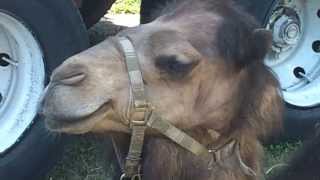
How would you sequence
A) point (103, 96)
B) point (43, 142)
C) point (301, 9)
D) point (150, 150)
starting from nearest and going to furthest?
point (103, 96) → point (150, 150) → point (43, 142) → point (301, 9)

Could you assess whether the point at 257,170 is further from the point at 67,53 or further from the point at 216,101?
the point at 67,53

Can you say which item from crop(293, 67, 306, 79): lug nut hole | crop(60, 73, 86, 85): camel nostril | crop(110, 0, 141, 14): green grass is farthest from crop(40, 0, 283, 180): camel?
crop(110, 0, 141, 14): green grass

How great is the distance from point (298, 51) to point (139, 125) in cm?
338

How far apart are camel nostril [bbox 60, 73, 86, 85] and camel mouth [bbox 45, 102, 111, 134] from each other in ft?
0.44

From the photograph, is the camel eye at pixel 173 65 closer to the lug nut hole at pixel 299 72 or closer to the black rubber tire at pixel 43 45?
the black rubber tire at pixel 43 45

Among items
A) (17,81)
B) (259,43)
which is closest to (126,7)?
(17,81)

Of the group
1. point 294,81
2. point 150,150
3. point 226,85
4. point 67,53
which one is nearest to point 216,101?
point 226,85

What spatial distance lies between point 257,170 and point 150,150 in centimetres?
50

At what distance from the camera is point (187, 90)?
11.8 feet

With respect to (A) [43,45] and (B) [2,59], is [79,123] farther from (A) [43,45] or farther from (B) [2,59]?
(B) [2,59]

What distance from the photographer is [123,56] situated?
3.49 meters

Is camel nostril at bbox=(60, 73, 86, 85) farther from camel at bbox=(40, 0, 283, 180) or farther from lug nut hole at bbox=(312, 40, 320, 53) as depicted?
lug nut hole at bbox=(312, 40, 320, 53)

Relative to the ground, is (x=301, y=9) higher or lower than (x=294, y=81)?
higher

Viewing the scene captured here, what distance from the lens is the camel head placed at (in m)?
3.33
